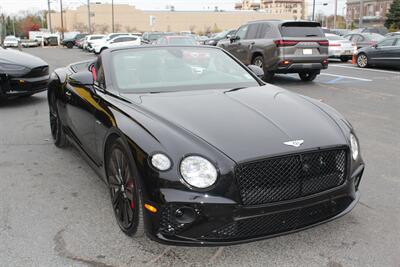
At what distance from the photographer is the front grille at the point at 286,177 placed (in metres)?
2.87

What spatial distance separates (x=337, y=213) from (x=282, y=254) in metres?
0.50

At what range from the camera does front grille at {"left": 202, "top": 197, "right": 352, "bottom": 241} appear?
2844mm

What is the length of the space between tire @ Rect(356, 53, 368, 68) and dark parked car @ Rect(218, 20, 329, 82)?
5.50 metres

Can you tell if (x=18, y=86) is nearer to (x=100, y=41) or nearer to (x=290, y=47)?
(x=290, y=47)

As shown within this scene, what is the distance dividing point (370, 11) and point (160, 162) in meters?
118

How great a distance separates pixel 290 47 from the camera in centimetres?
1218

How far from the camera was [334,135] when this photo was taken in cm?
330

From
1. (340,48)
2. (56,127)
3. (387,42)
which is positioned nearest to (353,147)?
(56,127)

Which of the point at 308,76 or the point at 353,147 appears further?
the point at 308,76

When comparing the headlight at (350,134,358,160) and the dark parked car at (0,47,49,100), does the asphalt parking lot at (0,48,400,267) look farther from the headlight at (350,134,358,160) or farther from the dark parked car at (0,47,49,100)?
the dark parked car at (0,47,49,100)

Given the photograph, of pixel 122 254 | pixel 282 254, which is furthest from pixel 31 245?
pixel 282 254

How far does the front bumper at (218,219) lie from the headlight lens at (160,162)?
152 mm

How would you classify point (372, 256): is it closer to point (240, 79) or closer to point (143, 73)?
point (240, 79)

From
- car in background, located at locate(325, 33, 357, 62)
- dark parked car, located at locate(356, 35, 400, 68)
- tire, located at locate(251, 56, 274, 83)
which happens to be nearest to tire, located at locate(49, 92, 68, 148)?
tire, located at locate(251, 56, 274, 83)
